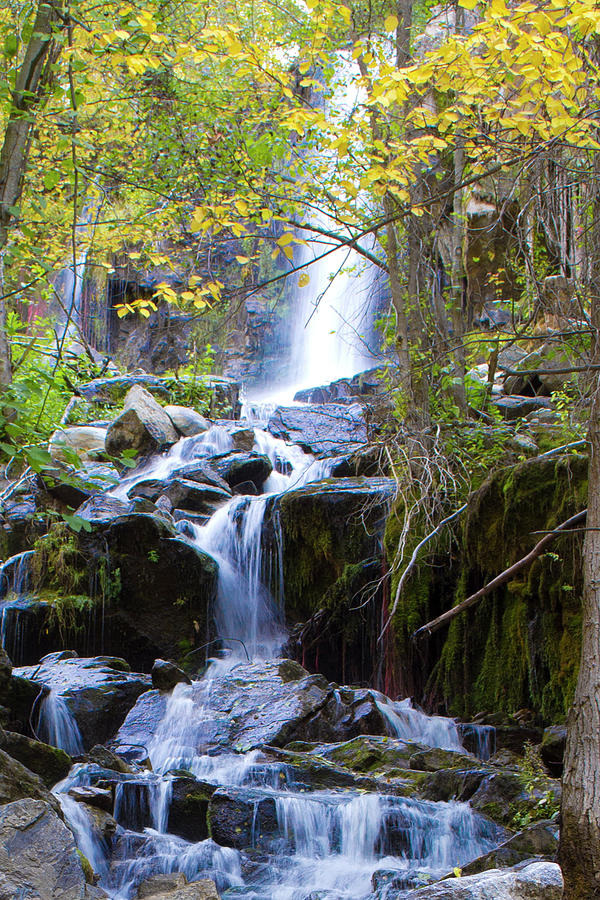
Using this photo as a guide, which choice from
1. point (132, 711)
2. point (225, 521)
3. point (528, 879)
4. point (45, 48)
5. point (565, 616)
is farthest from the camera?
point (225, 521)

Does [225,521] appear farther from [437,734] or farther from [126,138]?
[126,138]

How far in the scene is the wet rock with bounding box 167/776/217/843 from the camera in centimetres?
515

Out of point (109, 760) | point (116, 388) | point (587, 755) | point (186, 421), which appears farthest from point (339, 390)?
point (587, 755)

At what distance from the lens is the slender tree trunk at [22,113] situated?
3617 millimetres

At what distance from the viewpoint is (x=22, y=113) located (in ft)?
11.5

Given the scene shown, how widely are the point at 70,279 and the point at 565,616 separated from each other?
20.2 meters

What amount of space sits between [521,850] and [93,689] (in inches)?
162

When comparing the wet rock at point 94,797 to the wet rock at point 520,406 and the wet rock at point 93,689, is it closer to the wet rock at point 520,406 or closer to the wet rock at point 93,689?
the wet rock at point 93,689

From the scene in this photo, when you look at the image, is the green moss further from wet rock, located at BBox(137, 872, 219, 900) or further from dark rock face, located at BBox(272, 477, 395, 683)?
dark rock face, located at BBox(272, 477, 395, 683)

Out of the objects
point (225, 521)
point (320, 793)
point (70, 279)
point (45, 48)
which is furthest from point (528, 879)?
point (70, 279)

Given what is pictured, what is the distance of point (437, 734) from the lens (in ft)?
22.0

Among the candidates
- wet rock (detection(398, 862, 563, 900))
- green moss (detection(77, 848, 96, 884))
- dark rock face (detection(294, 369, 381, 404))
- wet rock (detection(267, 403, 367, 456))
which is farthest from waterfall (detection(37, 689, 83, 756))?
dark rock face (detection(294, 369, 381, 404))

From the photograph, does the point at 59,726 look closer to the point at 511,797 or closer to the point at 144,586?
the point at 144,586

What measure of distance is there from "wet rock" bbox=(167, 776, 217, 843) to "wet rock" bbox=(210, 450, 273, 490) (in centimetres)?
626
